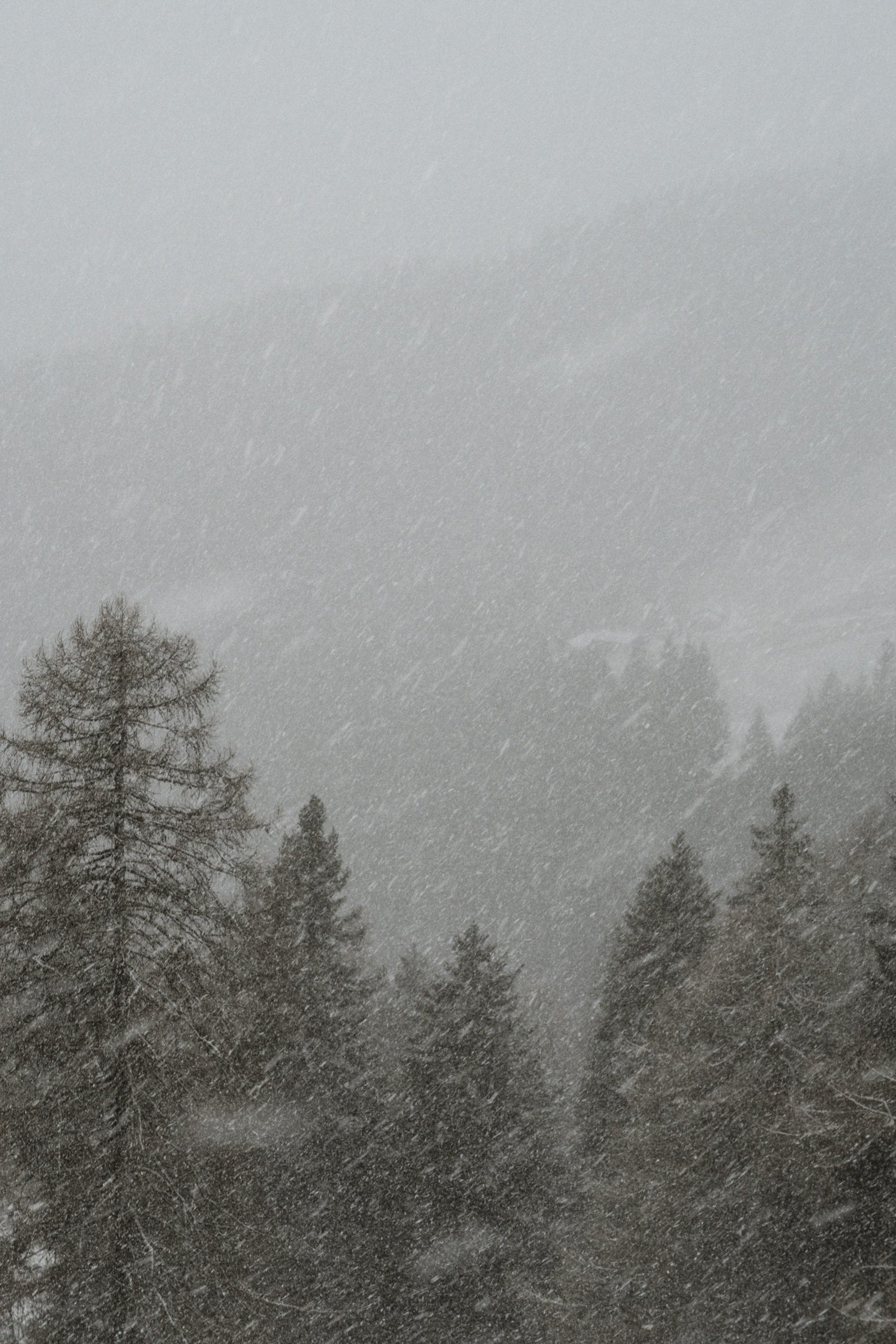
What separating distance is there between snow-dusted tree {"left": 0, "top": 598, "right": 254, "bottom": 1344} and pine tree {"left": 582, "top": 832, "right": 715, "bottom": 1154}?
37.7 ft

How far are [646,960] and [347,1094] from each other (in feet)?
22.5

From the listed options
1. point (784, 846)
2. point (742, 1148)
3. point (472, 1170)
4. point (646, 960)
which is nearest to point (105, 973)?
point (742, 1148)

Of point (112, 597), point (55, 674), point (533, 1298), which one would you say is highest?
point (112, 597)

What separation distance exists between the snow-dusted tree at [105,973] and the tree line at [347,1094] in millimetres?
→ 29

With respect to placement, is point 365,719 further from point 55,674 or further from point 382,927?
point 55,674

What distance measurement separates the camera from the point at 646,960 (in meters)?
17.8

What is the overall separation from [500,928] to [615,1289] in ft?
143

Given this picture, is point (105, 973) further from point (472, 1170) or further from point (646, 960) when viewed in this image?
point (646, 960)

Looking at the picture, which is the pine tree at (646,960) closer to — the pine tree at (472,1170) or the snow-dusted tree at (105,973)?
the pine tree at (472,1170)

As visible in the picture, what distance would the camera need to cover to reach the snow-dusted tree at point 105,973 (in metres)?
7.28

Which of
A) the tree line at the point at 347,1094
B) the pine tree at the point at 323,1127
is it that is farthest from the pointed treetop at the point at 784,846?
the pine tree at the point at 323,1127

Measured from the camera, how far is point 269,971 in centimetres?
860

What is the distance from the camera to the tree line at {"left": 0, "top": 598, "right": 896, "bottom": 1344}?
738cm

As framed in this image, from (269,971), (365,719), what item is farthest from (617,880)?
(269,971)
